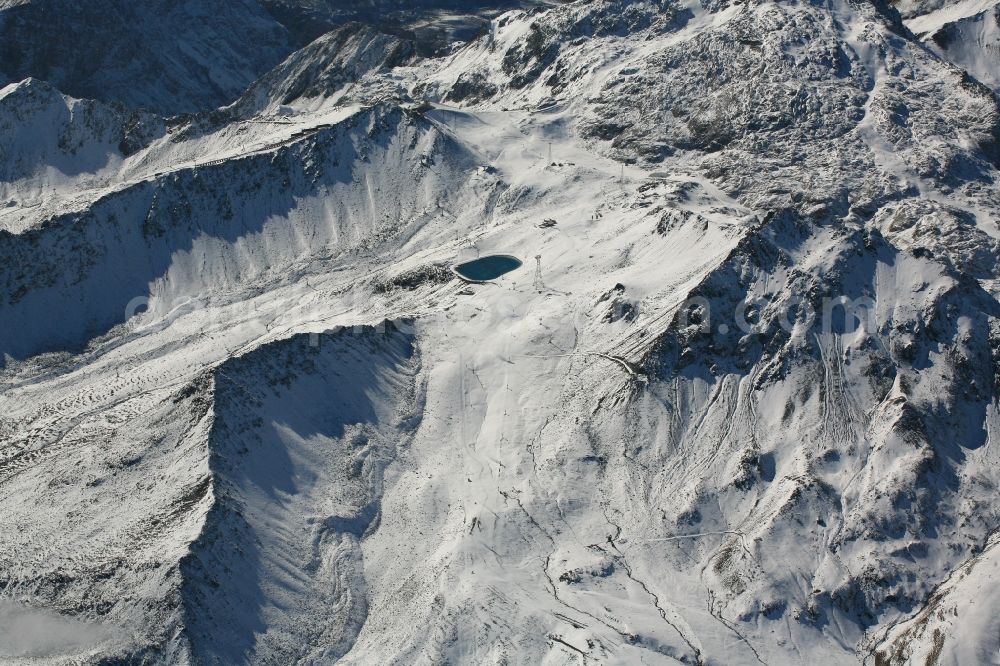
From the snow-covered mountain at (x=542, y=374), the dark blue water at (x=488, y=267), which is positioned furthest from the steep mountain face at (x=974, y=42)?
the dark blue water at (x=488, y=267)

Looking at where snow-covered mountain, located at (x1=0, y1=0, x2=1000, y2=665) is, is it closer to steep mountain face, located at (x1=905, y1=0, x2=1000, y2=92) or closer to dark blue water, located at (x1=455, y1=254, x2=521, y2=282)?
dark blue water, located at (x1=455, y1=254, x2=521, y2=282)

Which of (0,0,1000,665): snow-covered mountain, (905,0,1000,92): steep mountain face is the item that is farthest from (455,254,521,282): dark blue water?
(905,0,1000,92): steep mountain face

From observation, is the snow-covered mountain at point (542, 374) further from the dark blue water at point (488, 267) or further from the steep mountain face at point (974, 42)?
the steep mountain face at point (974, 42)

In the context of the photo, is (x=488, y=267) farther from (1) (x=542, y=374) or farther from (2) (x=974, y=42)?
(2) (x=974, y=42)

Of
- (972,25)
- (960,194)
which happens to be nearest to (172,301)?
(960,194)

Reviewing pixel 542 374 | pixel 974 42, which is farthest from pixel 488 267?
pixel 974 42

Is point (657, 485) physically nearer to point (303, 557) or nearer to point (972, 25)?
point (303, 557)
